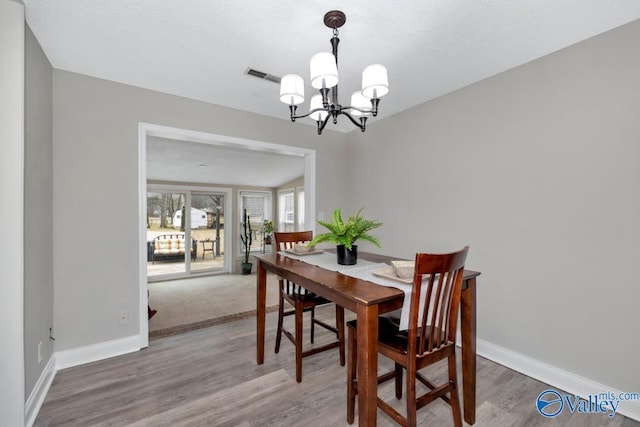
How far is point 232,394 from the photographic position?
76.4 inches

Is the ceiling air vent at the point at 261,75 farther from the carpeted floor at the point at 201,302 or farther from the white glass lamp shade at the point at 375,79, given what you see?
the carpeted floor at the point at 201,302

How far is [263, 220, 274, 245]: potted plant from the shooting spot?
22.8ft

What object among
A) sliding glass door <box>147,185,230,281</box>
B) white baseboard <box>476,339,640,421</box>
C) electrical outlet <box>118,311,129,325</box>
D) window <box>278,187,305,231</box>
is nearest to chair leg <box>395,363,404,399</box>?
white baseboard <box>476,339,640,421</box>

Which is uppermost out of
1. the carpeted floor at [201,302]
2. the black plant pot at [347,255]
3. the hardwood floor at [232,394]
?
the black plant pot at [347,255]

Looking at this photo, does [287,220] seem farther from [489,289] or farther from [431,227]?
[489,289]

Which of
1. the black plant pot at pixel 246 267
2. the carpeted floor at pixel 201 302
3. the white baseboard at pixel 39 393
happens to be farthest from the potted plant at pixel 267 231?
the white baseboard at pixel 39 393

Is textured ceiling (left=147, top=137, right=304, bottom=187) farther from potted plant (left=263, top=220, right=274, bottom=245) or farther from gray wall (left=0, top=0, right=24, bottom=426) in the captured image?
gray wall (left=0, top=0, right=24, bottom=426)

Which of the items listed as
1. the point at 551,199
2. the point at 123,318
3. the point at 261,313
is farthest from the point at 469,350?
the point at 123,318

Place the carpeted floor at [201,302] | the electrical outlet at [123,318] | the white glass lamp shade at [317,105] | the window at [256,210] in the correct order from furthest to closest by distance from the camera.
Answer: the window at [256,210], the carpeted floor at [201,302], the electrical outlet at [123,318], the white glass lamp shade at [317,105]

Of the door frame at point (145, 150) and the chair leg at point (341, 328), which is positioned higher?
the door frame at point (145, 150)

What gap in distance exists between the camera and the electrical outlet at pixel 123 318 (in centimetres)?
249

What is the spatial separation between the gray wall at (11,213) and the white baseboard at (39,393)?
0.16 metres

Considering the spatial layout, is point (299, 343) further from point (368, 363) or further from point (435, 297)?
point (435, 297)

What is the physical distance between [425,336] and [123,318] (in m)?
2.52
